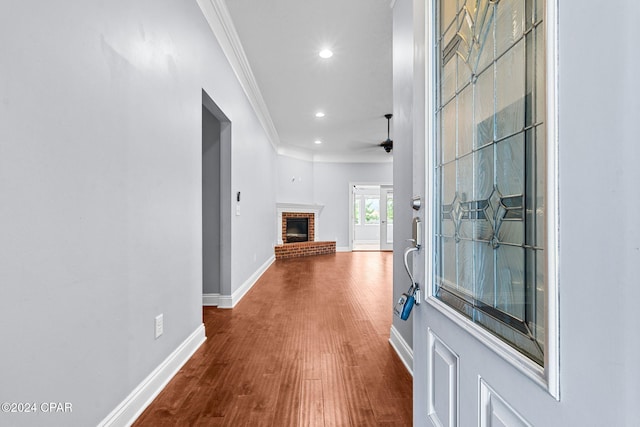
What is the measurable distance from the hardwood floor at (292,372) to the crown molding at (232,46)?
8.39 feet

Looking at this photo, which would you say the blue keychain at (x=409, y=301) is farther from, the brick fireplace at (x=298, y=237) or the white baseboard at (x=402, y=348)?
the brick fireplace at (x=298, y=237)

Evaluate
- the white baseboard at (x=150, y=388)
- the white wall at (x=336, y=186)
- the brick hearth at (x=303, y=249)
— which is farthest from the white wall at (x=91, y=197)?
the white wall at (x=336, y=186)

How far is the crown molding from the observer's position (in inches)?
96.3

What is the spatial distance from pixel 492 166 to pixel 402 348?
1748 millimetres

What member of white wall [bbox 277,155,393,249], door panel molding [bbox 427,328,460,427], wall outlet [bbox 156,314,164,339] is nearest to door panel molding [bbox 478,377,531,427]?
door panel molding [bbox 427,328,460,427]

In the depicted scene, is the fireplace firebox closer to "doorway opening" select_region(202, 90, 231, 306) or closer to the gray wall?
"doorway opening" select_region(202, 90, 231, 306)

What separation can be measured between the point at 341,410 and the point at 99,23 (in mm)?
2058

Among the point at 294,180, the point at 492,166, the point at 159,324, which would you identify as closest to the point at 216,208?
the point at 159,324

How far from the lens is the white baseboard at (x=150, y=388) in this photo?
134 cm

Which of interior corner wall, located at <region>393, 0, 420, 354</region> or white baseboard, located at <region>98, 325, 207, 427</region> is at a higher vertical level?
interior corner wall, located at <region>393, 0, 420, 354</region>

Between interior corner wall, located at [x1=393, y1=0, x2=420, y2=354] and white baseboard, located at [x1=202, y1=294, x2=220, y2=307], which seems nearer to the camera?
interior corner wall, located at [x1=393, y1=0, x2=420, y2=354]

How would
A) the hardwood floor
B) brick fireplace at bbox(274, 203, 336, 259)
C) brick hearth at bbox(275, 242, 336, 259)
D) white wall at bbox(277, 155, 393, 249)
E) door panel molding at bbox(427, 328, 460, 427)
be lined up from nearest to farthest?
1. door panel molding at bbox(427, 328, 460, 427)
2. the hardwood floor
3. brick hearth at bbox(275, 242, 336, 259)
4. brick fireplace at bbox(274, 203, 336, 259)
5. white wall at bbox(277, 155, 393, 249)

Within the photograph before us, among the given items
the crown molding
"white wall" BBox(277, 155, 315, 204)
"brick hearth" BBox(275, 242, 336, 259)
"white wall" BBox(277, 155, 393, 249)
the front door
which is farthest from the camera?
"white wall" BBox(277, 155, 393, 249)

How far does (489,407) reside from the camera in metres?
0.60
